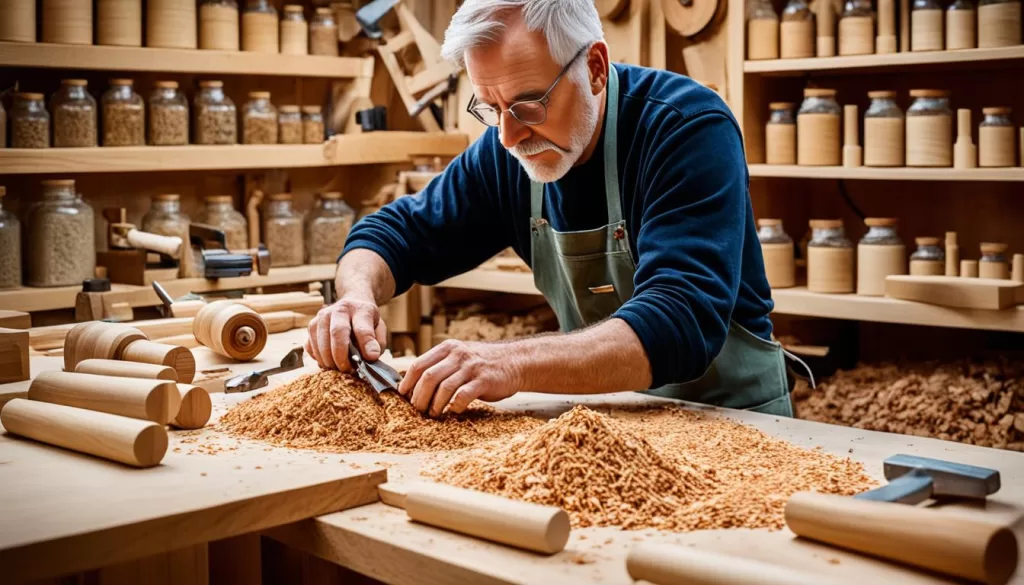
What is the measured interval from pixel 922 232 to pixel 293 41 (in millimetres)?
2497

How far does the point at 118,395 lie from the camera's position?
5.71 feet

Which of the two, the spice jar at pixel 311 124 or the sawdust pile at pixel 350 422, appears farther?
the spice jar at pixel 311 124

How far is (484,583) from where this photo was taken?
4.03 ft

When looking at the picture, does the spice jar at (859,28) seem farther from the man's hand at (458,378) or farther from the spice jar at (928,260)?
the man's hand at (458,378)

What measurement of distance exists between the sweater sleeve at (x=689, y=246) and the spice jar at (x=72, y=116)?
2.33 m

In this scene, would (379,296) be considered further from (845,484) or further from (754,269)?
(845,484)

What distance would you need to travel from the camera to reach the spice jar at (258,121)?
4.26 meters

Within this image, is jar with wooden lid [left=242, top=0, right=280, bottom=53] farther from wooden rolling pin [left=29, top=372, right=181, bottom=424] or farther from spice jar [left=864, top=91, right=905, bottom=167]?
wooden rolling pin [left=29, top=372, right=181, bottom=424]

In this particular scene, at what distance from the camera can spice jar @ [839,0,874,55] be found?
143 inches

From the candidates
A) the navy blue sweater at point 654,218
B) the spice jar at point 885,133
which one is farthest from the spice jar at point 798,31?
the navy blue sweater at point 654,218

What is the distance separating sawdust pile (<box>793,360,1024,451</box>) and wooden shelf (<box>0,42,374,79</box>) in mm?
2257

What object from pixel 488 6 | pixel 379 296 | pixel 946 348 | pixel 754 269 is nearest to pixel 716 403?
pixel 754 269

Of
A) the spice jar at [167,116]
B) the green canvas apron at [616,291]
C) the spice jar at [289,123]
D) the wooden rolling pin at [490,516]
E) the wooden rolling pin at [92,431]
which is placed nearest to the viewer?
the wooden rolling pin at [490,516]

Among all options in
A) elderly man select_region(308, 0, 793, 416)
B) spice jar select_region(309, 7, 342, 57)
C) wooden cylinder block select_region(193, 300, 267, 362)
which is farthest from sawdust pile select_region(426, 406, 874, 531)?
spice jar select_region(309, 7, 342, 57)
